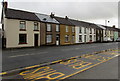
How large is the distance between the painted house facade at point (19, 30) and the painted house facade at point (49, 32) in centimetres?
129

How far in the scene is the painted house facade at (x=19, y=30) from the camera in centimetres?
1839

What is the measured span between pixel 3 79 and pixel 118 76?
5.83 m

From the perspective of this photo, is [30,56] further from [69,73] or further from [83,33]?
[83,33]

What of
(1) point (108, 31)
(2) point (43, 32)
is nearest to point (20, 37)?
(2) point (43, 32)

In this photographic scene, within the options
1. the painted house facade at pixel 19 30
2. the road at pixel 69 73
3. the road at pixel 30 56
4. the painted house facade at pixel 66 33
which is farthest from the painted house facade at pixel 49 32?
the road at pixel 69 73

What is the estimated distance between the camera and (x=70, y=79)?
475 centimetres

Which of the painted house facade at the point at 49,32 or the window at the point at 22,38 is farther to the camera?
the painted house facade at the point at 49,32

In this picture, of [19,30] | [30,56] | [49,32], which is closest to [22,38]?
[19,30]

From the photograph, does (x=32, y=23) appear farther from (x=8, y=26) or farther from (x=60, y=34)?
(x=60, y=34)

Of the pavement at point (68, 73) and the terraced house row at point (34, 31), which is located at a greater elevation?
the terraced house row at point (34, 31)

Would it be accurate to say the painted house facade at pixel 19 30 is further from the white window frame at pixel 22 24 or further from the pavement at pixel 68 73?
the pavement at pixel 68 73

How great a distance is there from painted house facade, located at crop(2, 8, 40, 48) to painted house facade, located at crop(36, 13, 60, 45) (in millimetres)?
1290

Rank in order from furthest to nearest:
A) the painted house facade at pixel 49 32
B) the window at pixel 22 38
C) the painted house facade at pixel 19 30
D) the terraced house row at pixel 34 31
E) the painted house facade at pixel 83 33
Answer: the painted house facade at pixel 83 33, the painted house facade at pixel 49 32, the window at pixel 22 38, the terraced house row at pixel 34 31, the painted house facade at pixel 19 30

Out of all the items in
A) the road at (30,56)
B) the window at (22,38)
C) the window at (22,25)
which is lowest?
the road at (30,56)
